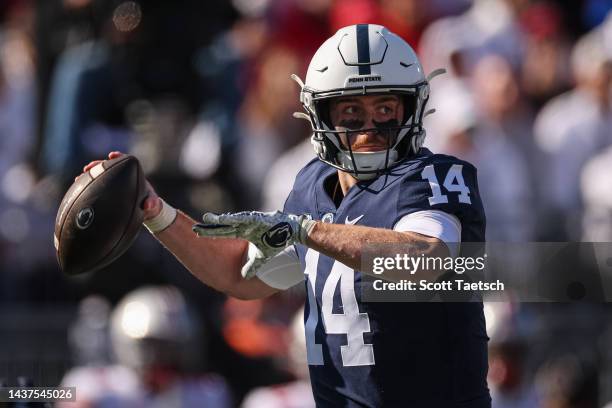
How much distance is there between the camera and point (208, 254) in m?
5.30

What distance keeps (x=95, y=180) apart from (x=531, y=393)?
12.9 feet

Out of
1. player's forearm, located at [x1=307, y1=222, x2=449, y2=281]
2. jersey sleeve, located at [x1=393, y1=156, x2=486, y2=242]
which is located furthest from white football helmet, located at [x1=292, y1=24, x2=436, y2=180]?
player's forearm, located at [x1=307, y1=222, x2=449, y2=281]

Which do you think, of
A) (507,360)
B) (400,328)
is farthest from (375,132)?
(507,360)

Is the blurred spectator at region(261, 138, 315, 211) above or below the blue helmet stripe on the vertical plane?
above

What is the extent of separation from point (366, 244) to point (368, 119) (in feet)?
2.17

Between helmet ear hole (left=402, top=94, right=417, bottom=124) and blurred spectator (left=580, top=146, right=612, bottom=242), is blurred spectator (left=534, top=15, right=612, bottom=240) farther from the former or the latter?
helmet ear hole (left=402, top=94, right=417, bottom=124)

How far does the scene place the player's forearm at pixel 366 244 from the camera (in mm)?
4586

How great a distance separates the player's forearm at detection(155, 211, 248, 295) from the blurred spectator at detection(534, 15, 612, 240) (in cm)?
394

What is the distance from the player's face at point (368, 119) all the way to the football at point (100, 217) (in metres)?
0.77

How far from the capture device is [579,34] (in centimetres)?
1088

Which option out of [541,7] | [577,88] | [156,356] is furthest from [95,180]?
[541,7]

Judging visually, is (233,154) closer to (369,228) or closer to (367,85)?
(367,85)

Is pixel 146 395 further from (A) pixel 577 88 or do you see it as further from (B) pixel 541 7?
(B) pixel 541 7

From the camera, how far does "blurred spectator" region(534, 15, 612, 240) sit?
30.0 ft
